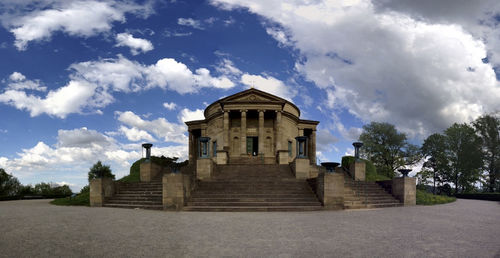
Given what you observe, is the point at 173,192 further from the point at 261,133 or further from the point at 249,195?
the point at 261,133

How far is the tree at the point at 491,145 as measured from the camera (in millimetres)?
41875

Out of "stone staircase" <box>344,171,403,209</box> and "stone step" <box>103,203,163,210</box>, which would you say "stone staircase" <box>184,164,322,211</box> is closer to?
"stone step" <box>103,203,163,210</box>

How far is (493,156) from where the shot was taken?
42.5m

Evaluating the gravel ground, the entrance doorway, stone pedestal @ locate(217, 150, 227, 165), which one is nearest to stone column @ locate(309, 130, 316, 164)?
the entrance doorway

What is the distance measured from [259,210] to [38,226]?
9331mm

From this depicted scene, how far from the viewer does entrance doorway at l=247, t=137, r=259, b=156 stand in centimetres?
3432

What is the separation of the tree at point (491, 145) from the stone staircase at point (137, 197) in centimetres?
4649

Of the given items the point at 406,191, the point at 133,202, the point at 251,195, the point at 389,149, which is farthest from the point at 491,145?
the point at 133,202

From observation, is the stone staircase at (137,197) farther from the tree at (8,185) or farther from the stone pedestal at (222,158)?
the tree at (8,185)

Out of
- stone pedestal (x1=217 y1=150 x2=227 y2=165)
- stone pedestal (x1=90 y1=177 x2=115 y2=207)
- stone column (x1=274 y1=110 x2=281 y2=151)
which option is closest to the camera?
stone pedestal (x1=90 y1=177 x2=115 y2=207)

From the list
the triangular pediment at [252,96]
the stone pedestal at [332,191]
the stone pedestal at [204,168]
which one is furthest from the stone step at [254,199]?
the triangular pediment at [252,96]

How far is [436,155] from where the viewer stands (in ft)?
164

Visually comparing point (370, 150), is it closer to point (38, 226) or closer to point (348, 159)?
point (348, 159)

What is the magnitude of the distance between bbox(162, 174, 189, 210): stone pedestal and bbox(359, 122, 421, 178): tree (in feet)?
146
